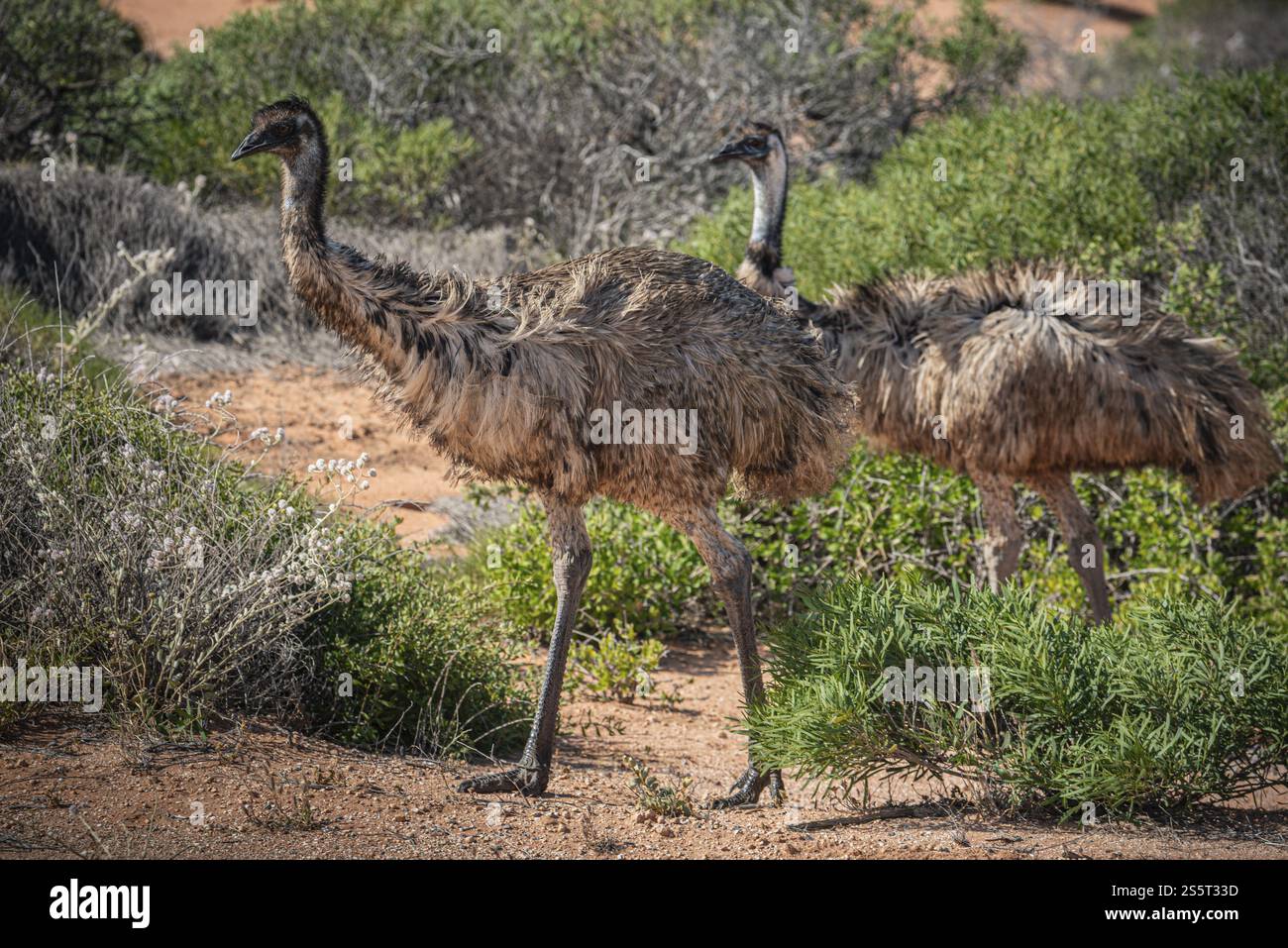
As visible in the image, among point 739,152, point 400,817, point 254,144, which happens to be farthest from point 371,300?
point 739,152

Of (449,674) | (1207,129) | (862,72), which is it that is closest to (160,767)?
(449,674)

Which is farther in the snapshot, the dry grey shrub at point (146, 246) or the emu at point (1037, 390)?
the dry grey shrub at point (146, 246)

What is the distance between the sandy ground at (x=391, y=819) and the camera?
158 inches

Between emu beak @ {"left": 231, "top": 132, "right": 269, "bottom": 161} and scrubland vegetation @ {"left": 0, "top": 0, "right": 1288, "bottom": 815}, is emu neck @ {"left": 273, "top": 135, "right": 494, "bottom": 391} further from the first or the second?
scrubland vegetation @ {"left": 0, "top": 0, "right": 1288, "bottom": 815}

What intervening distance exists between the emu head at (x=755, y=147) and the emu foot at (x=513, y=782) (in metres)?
3.63

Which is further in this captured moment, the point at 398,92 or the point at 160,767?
the point at 398,92

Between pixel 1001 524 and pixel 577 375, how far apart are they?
2874 mm

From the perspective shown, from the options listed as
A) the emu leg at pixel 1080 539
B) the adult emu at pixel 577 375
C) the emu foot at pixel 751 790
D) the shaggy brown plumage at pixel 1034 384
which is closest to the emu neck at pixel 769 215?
the shaggy brown plumage at pixel 1034 384

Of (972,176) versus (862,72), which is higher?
(862,72)

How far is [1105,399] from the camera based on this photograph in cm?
645

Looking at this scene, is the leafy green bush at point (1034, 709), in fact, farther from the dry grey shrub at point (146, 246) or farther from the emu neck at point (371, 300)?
the dry grey shrub at point (146, 246)

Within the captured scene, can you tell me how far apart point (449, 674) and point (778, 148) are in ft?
10.9
